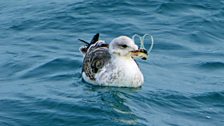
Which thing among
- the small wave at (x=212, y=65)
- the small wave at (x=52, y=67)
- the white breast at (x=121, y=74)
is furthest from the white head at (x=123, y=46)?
the small wave at (x=212, y=65)

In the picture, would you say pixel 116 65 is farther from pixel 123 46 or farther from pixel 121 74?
pixel 123 46

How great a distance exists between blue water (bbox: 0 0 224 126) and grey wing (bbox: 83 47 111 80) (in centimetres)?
26

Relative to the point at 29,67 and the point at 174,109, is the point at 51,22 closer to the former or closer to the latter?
the point at 29,67

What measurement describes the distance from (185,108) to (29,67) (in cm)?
403

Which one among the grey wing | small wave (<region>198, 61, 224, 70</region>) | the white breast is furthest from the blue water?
the grey wing

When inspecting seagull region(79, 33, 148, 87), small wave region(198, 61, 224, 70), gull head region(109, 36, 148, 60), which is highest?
gull head region(109, 36, 148, 60)

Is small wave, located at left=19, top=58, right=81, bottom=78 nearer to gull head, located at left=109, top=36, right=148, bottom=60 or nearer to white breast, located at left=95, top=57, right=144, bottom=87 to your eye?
white breast, located at left=95, top=57, right=144, bottom=87

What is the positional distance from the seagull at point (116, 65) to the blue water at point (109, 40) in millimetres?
149

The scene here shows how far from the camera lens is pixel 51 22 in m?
19.0

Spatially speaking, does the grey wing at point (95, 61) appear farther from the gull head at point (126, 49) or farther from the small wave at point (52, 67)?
the small wave at point (52, 67)

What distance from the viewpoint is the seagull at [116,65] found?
13.2 m

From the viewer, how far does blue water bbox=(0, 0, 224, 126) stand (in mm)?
11781

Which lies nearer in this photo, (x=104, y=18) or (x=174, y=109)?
(x=174, y=109)

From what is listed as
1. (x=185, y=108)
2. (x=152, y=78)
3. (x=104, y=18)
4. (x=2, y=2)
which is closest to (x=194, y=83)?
(x=152, y=78)
